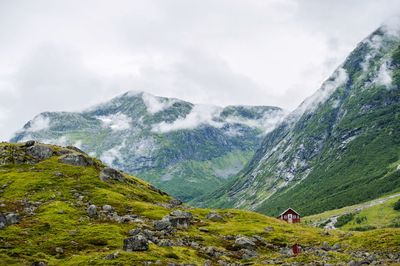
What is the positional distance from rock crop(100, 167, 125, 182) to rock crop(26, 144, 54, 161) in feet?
58.9

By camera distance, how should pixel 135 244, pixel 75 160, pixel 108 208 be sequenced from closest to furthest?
1. pixel 135 244
2. pixel 108 208
3. pixel 75 160

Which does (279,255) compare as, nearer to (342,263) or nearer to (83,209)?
(342,263)

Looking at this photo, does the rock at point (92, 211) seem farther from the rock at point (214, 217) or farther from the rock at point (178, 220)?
the rock at point (214, 217)

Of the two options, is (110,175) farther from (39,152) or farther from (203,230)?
(203,230)

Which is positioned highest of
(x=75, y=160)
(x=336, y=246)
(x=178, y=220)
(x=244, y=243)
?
(x=75, y=160)

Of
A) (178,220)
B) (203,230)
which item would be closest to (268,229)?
(203,230)

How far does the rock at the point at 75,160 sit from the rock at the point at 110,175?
606cm

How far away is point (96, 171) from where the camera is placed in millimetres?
140750

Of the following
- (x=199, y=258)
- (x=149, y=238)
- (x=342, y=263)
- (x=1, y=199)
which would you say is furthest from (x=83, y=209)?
(x=342, y=263)

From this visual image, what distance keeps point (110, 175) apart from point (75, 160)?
1097 cm

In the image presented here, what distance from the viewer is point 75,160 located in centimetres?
14212

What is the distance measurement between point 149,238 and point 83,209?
25.3 metres

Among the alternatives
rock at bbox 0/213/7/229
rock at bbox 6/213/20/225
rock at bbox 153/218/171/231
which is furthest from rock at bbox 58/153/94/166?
rock at bbox 0/213/7/229

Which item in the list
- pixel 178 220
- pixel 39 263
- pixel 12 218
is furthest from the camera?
pixel 178 220
